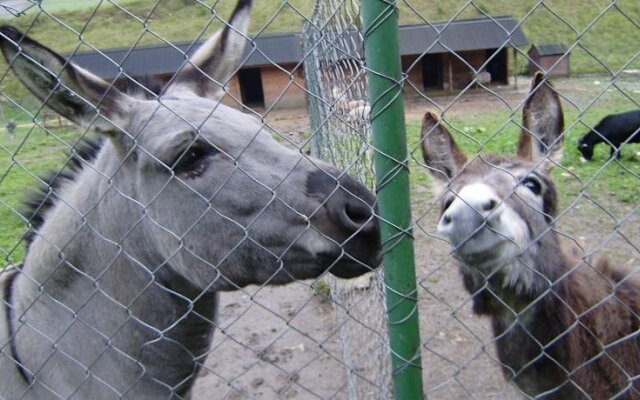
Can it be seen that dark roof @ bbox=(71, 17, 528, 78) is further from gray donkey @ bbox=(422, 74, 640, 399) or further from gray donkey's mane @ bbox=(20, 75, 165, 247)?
gray donkey @ bbox=(422, 74, 640, 399)

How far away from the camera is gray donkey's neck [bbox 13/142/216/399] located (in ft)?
8.61

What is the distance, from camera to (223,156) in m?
2.32

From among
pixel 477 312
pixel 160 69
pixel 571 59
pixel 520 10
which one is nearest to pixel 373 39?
pixel 477 312

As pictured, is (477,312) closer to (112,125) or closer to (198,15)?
(112,125)

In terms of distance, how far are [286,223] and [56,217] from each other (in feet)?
4.36

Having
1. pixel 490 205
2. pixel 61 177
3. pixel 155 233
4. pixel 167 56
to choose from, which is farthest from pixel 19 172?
pixel 490 205

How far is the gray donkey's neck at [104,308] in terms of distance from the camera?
2623 mm

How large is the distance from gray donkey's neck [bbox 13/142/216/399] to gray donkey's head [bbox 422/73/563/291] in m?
1.25

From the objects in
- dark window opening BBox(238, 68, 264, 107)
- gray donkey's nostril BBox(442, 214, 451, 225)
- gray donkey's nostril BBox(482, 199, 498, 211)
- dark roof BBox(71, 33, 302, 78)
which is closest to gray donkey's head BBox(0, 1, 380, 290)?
gray donkey's nostril BBox(442, 214, 451, 225)

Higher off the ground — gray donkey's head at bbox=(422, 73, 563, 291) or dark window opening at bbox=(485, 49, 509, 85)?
gray donkey's head at bbox=(422, 73, 563, 291)

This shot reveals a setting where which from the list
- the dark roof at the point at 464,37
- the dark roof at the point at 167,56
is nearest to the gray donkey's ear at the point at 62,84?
the dark roof at the point at 167,56

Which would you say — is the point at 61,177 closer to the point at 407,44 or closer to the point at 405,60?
the point at 407,44

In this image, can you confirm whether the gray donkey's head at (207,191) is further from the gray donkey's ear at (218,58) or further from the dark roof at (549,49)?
the dark roof at (549,49)

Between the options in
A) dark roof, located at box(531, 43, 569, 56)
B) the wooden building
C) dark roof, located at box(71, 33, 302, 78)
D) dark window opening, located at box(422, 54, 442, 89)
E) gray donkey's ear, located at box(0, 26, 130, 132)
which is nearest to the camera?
gray donkey's ear, located at box(0, 26, 130, 132)
